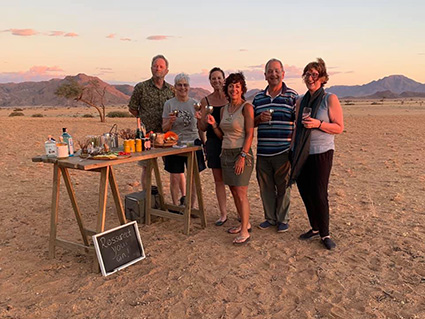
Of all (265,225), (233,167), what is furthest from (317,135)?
(265,225)

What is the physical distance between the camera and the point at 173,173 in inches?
215

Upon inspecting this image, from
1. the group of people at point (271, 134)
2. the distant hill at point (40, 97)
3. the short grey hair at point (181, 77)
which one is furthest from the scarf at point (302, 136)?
the distant hill at point (40, 97)

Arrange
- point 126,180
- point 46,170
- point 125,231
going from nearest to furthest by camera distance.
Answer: point 125,231 < point 126,180 < point 46,170

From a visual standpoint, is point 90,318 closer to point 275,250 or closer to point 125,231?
point 125,231

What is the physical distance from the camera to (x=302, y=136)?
4.18m

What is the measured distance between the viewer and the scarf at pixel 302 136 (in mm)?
4160

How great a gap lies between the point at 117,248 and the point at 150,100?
2.23m

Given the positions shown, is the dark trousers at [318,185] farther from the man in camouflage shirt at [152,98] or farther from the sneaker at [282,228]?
the man in camouflage shirt at [152,98]

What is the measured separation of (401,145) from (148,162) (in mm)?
10502

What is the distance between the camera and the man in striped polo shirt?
4.39 meters

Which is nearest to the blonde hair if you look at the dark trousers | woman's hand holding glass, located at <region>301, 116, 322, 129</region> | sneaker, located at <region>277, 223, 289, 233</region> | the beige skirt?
woman's hand holding glass, located at <region>301, 116, 322, 129</region>

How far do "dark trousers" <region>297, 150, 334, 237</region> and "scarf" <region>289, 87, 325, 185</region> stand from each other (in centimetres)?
11

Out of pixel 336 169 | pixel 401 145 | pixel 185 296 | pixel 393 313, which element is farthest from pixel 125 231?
pixel 401 145

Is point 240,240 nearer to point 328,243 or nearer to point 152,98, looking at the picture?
point 328,243
